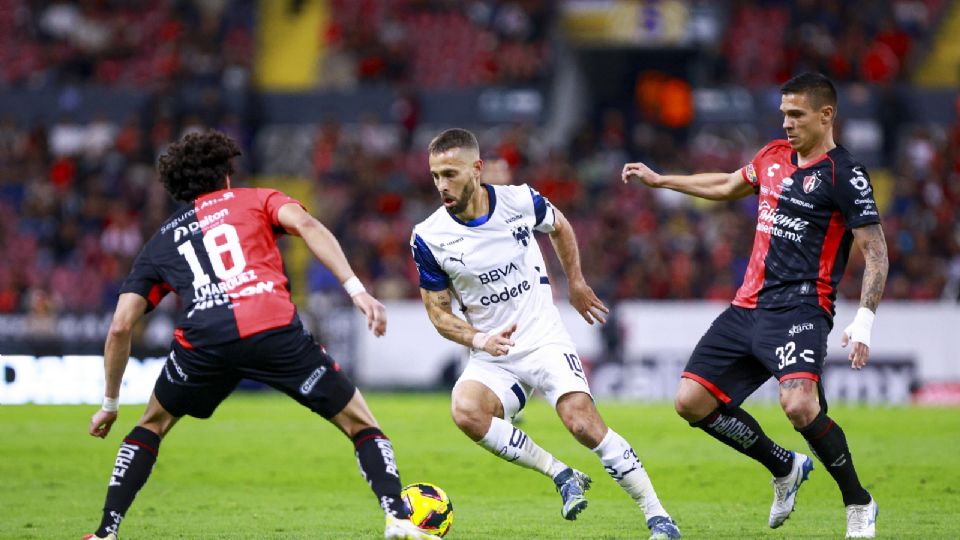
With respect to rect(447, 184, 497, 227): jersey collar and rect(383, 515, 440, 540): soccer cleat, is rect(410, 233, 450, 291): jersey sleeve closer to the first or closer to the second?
rect(447, 184, 497, 227): jersey collar

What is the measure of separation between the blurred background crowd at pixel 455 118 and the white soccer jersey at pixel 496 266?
1423cm

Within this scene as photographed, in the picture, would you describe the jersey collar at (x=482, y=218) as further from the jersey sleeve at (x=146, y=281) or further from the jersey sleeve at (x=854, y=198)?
the jersey sleeve at (x=854, y=198)

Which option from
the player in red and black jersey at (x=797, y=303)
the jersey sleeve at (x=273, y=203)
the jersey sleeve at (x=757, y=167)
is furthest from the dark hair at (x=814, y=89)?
the jersey sleeve at (x=273, y=203)

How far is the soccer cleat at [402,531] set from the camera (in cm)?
728

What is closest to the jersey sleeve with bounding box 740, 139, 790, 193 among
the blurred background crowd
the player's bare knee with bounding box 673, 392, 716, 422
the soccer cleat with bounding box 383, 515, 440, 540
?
the player's bare knee with bounding box 673, 392, 716, 422

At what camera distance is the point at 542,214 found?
905cm

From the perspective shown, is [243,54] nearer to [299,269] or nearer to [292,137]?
[292,137]

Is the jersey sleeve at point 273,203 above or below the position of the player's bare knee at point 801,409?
above

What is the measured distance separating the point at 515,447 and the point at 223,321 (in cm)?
209

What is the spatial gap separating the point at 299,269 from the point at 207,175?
19.0 m

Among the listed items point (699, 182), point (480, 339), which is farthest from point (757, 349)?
point (480, 339)

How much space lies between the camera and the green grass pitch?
9.23m

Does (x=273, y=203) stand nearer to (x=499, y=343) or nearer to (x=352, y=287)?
(x=352, y=287)

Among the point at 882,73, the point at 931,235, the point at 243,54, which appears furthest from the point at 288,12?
the point at 931,235
